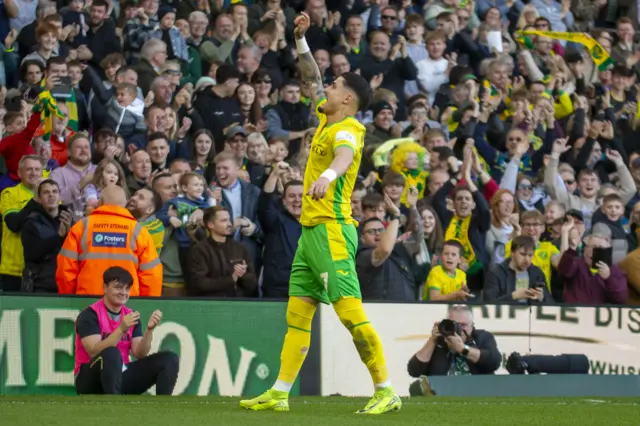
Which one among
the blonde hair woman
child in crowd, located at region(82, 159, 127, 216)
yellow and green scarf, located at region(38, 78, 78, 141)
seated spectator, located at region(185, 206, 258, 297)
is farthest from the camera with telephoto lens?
the blonde hair woman

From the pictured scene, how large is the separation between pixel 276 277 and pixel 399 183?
5.58 feet

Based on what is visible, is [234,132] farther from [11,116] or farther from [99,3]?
[99,3]

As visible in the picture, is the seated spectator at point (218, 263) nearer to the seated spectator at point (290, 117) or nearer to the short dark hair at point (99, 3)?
the seated spectator at point (290, 117)

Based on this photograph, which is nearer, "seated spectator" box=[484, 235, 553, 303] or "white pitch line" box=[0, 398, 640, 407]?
"white pitch line" box=[0, 398, 640, 407]

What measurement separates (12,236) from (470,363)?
4.38 metres

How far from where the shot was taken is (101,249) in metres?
11.1

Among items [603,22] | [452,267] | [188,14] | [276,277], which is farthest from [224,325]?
[603,22]

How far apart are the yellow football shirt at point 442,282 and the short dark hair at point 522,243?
66cm

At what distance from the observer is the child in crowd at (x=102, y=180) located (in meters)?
11.9

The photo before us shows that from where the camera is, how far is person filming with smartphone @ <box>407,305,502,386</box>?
1142 centimetres

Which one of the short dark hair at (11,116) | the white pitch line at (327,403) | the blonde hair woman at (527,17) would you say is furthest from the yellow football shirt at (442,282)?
the blonde hair woman at (527,17)

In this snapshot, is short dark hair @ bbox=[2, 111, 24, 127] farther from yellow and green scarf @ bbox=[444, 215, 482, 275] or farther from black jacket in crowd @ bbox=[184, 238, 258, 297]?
yellow and green scarf @ bbox=[444, 215, 482, 275]

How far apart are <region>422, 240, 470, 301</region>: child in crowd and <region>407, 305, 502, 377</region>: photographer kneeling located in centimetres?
67

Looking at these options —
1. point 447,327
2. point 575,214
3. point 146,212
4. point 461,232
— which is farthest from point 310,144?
point 575,214
